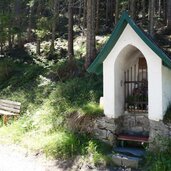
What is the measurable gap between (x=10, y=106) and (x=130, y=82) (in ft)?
20.5

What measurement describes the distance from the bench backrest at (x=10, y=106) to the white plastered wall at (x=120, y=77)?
17.0ft

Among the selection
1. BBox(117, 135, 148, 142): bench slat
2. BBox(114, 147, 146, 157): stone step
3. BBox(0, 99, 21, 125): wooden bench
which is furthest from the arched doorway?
A: BBox(0, 99, 21, 125): wooden bench

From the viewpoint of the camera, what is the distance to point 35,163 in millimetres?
9969

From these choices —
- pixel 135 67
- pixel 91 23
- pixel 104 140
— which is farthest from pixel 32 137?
pixel 91 23

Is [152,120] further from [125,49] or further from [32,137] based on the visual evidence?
[32,137]

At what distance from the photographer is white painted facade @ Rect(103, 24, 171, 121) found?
9.43 m

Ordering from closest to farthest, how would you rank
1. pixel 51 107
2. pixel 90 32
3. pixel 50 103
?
pixel 51 107
pixel 50 103
pixel 90 32

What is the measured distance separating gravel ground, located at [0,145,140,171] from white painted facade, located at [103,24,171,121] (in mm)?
1752

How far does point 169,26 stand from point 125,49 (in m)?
12.7

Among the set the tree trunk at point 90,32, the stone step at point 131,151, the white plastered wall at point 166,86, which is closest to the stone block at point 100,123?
the stone step at point 131,151

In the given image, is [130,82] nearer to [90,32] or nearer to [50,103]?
[50,103]

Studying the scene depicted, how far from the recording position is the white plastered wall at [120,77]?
942cm

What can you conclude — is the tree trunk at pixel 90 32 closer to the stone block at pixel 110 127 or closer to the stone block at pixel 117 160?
the stone block at pixel 110 127

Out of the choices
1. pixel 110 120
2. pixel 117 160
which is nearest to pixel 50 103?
pixel 110 120
